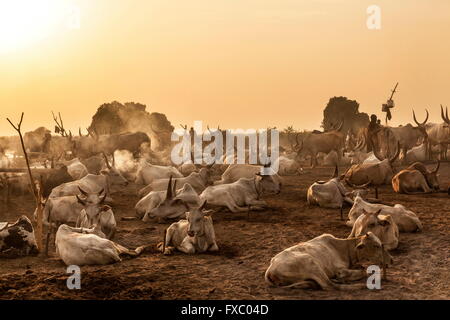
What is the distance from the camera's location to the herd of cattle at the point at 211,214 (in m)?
8.36

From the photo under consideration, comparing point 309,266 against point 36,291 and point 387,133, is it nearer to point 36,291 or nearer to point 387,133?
point 36,291

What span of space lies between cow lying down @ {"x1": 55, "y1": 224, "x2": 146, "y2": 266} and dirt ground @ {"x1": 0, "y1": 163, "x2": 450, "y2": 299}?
179 millimetres

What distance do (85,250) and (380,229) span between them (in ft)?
15.4

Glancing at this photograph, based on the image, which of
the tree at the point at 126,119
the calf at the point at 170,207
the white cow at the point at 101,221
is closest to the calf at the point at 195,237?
the white cow at the point at 101,221

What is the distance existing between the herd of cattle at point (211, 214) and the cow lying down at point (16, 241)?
0.05 feet

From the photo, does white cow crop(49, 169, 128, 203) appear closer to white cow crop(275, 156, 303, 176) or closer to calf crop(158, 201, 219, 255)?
calf crop(158, 201, 219, 255)

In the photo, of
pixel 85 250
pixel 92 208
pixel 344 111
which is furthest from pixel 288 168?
A: pixel 344 111

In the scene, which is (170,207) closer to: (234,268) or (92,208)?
(92,208)

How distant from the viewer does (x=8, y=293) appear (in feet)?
26.8

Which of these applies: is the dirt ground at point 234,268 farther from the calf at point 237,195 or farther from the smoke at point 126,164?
the smoke at point 126,164

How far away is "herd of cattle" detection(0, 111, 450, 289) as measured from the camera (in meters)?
8.36

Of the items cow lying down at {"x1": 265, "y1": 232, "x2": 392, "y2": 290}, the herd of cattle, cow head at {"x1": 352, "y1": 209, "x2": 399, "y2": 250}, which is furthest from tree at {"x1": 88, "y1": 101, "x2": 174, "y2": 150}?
cow lying down at {"x1": 265, "y1": 232, "x2": 392, "y2": 290}

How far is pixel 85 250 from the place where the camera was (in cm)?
969
